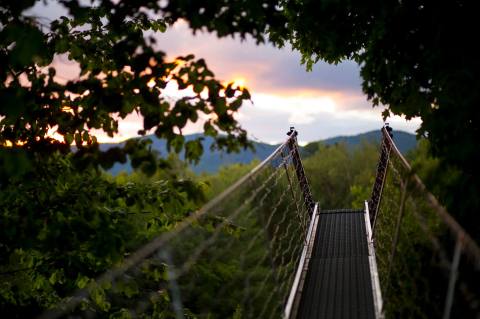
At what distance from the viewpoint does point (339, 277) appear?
5508 millimetres

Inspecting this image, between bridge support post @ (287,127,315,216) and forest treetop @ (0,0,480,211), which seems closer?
forest treetop @ (0,0,480,211)

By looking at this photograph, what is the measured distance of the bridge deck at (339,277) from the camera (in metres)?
4.60

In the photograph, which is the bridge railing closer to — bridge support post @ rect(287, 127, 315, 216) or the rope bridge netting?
the rope bridge netting

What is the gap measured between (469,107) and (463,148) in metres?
0.21

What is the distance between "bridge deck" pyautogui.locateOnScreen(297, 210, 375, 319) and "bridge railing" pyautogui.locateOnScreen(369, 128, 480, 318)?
8.4 inches

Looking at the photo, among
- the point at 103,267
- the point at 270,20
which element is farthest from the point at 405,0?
the point at 103,267

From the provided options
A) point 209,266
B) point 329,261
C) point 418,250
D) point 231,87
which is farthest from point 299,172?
point 231,87

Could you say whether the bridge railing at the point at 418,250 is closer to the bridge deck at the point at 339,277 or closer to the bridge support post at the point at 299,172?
the bridge deck at the point at 339,277

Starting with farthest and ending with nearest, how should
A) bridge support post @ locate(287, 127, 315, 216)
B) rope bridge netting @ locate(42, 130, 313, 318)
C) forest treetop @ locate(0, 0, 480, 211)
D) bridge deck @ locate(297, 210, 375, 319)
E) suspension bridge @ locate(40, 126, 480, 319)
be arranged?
bridge support post @ locate(287, 127, 315, 216) < bridge deck @ locate(297, 210, 375, 319) < forest treetop @ locate(0, 0, 480, 211) < suspension bridge @ locate(40, 126, 480, 319) < rope bridge netting @ locate(42, 130, 313, 318)

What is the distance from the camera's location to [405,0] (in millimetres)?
3707

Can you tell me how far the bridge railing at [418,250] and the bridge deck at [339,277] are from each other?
0.70 feet

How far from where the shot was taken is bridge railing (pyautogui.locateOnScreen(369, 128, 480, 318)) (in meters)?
2.30

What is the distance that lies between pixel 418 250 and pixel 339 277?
2292mm

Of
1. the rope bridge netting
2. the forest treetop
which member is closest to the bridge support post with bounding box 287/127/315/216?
the rope bridge netting
